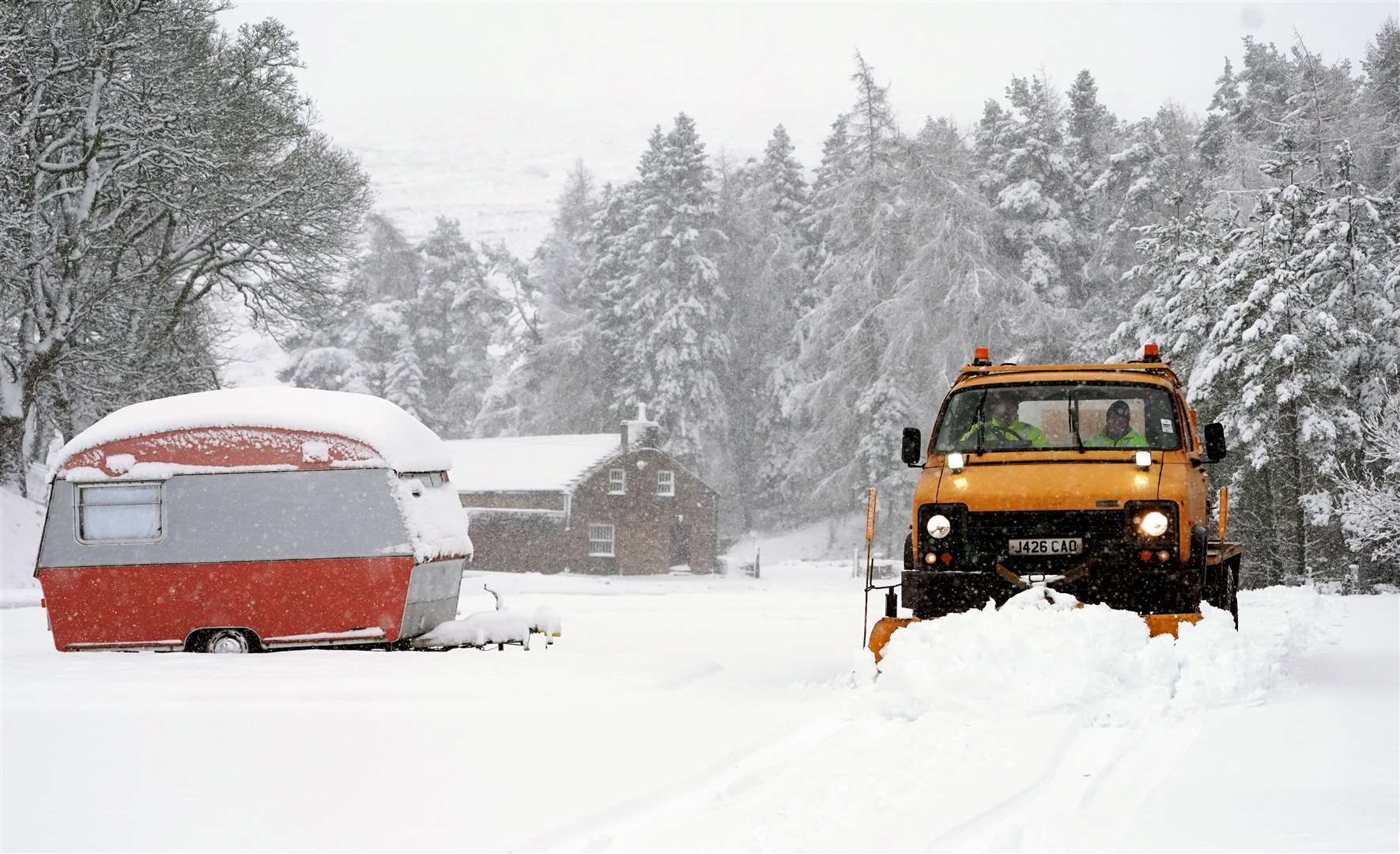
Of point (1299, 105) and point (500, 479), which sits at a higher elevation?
point (1299, 105)

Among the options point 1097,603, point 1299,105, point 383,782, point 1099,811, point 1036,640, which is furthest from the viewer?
point 1299,105

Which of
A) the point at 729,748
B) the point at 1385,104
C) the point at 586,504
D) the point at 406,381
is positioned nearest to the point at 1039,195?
the point at 1385,104

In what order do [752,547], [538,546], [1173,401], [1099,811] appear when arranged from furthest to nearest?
[752,547]
[538,546]
[1173,401]
[1099,811]

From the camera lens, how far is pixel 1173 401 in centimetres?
1209

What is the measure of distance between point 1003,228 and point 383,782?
174ft

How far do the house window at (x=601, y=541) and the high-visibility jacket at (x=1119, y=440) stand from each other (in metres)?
40.7

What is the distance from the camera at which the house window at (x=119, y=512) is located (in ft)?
48.5

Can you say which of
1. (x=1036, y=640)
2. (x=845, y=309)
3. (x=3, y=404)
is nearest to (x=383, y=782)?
(x=1036, y=640)

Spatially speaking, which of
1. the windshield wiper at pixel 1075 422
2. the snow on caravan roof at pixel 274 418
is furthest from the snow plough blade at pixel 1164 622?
the snow on caravan roof at pixel 274 418

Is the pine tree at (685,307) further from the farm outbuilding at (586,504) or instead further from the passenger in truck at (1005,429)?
the passenger in truck at (1005,429)

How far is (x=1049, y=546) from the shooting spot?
10875mm

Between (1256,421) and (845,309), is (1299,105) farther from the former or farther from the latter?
(1256,421)

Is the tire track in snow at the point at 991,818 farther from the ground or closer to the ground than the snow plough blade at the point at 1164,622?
closer to the ground

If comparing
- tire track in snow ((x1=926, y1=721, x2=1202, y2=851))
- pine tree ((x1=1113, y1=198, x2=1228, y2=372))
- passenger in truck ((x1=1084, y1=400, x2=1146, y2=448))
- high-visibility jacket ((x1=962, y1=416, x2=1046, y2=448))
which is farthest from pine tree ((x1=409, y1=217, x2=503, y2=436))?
tire track in snow ((x1=926, y1=721, x2=1202, y2=851))
